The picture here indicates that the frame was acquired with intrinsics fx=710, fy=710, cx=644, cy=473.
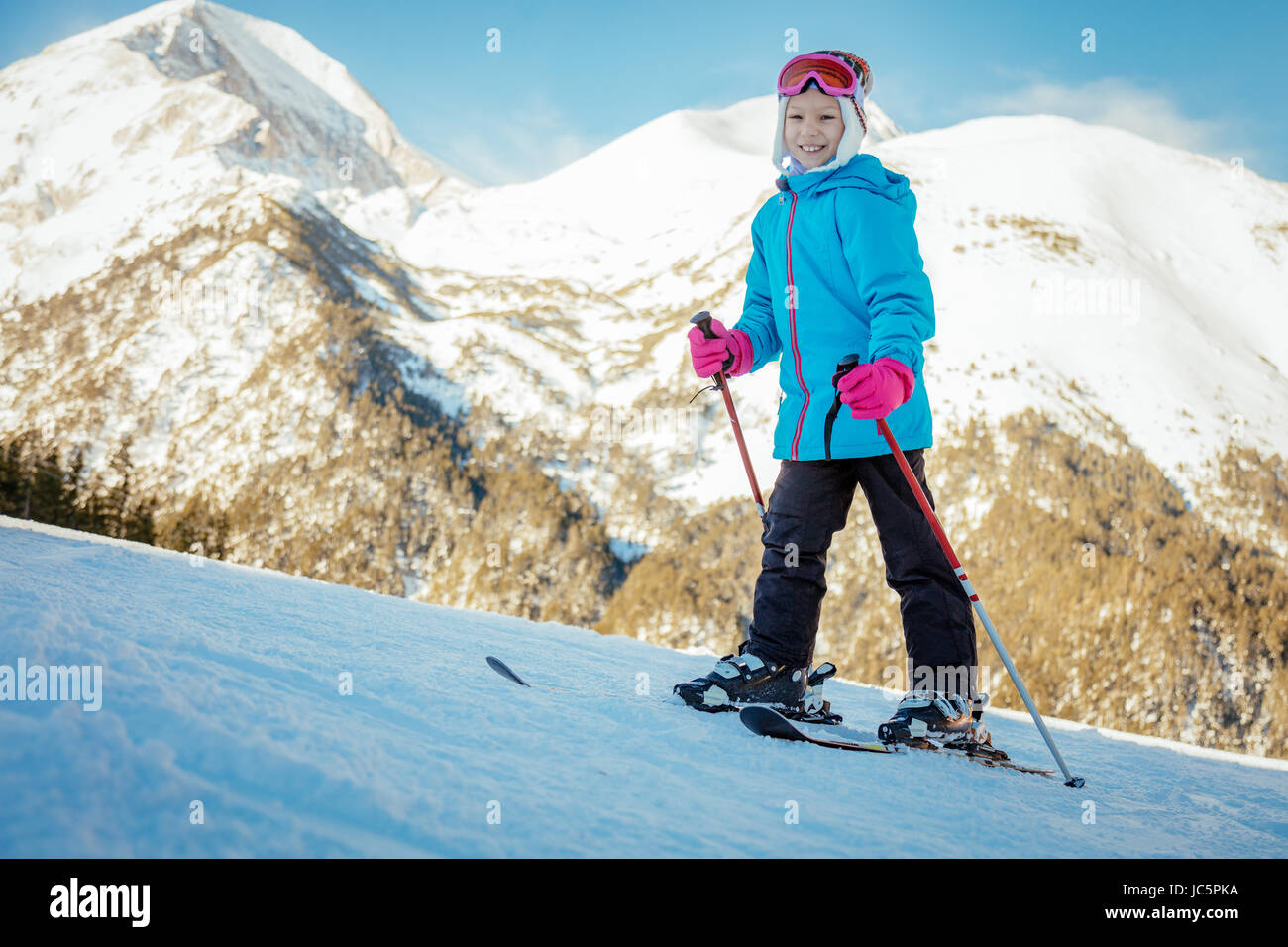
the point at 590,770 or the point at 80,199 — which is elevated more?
the point at 80,199

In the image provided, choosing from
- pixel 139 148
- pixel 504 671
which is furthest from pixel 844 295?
pixel 139 148

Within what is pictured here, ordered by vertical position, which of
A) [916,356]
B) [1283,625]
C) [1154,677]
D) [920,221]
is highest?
[920,221]

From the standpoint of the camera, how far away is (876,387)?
2.22m

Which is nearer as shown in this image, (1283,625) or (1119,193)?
(1283,625)

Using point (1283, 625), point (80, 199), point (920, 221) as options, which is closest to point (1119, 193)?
point (920, 221)

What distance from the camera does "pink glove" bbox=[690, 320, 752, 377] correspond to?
115 inches

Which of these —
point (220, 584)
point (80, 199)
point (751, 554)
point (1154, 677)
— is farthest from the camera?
point (80, 199)

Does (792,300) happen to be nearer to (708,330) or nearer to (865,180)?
(708,330)

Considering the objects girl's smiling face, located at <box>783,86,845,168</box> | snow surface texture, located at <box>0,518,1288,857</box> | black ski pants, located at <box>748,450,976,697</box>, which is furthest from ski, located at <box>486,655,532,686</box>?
girl's smiling face, located at <box>783,86,845,168</box>

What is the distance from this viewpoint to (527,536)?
85.7 m

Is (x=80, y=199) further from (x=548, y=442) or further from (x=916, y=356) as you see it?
(x=916, y=356)

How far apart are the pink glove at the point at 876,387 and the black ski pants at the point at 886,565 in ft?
1.03

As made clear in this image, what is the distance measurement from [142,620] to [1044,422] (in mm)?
75524

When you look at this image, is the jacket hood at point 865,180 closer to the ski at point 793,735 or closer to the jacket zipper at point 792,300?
the jacket zipper at point 792,300
